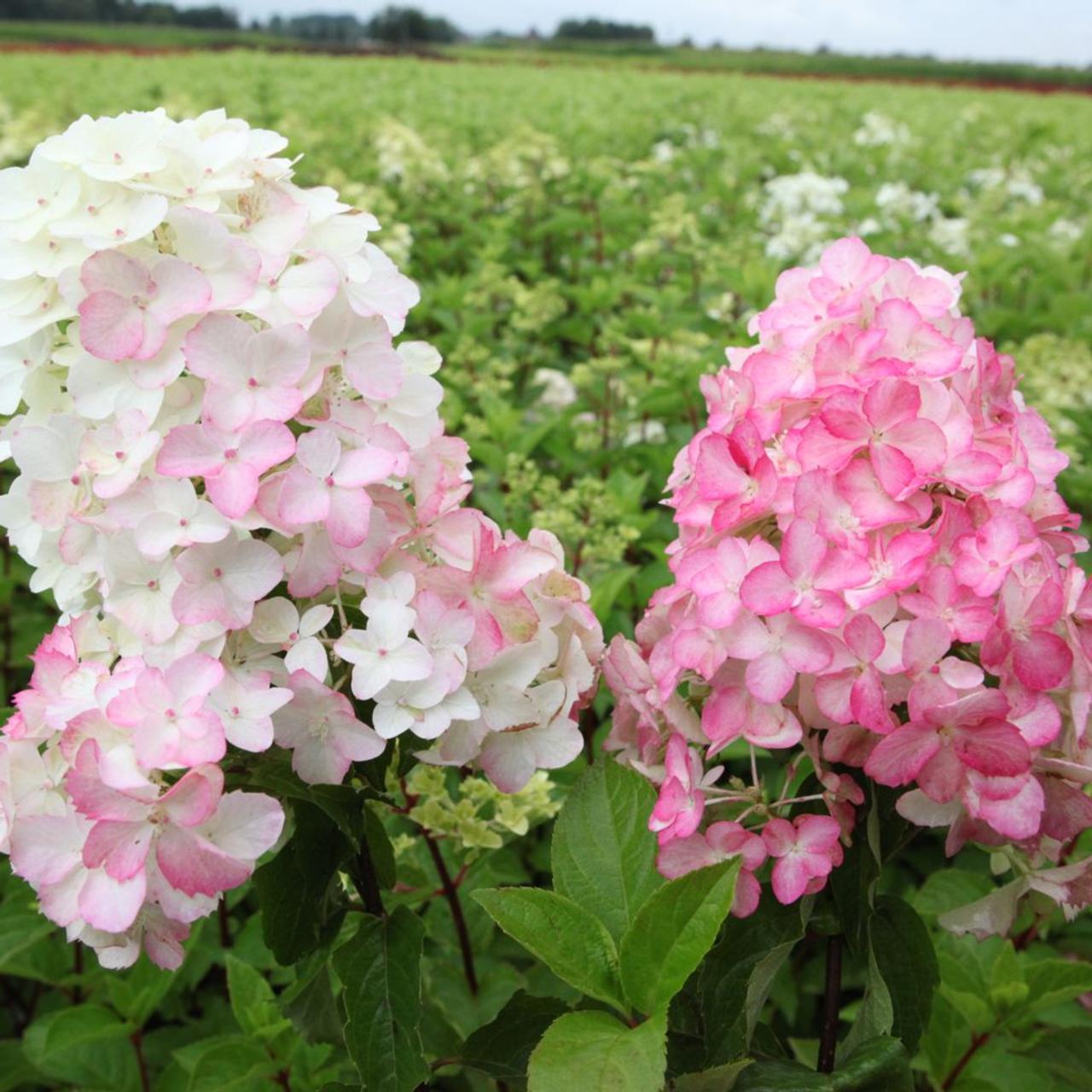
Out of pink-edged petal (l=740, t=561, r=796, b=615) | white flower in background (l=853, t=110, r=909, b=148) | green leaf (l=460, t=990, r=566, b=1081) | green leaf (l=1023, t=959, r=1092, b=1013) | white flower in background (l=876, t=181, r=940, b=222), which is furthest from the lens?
white flower in background (l=853, t=110, r=909, b=148)

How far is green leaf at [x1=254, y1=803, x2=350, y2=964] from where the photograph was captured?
1057mm

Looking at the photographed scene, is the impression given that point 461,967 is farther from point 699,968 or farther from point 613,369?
point 613,369

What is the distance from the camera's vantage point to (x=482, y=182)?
5.14 meters

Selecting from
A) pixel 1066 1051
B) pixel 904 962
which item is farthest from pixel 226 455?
pixel 1066 1051

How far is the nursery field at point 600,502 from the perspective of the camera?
1197mm

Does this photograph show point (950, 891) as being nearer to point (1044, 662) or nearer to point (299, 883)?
point (1044, 662)

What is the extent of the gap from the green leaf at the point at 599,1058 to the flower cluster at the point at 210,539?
8.7 inches

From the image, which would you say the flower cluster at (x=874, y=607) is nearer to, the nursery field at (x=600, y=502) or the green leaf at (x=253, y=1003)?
the nursery field at (x=600, y=502)

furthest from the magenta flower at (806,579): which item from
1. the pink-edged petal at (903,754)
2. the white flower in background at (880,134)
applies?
the white flower in background at (880,134)

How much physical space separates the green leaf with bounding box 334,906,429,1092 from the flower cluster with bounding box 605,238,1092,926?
10.3 inches

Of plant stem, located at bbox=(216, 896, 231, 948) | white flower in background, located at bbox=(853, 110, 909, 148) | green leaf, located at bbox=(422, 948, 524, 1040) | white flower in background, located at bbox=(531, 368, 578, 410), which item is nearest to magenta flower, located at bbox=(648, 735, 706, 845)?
green leaf, located at bbox=(422, 948, 524, 1040)

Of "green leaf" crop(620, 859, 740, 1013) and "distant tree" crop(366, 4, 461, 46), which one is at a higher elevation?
"distant tree" crop(366, 4, 461, 46)

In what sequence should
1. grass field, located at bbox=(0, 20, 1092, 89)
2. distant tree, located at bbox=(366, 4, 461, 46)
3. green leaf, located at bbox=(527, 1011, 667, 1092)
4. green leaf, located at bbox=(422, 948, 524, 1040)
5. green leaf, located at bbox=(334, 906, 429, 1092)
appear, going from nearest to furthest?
green leaf, located at bbox=(527, 1011, 667, 1092) < green leaf, located at bbox=(334, 906, 429, 1092) < green leaf, located at bbox=(422, 948, 524, 1040) < grass field, located at bbox=(0, 20, 1092, 89) < distant tree, located at bbox=(366, 4, 461, 46)

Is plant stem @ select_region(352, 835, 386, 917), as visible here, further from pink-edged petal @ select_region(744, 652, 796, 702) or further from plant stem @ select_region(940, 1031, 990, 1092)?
plant stem @ select_region(940, 1031, 990, 1092)
